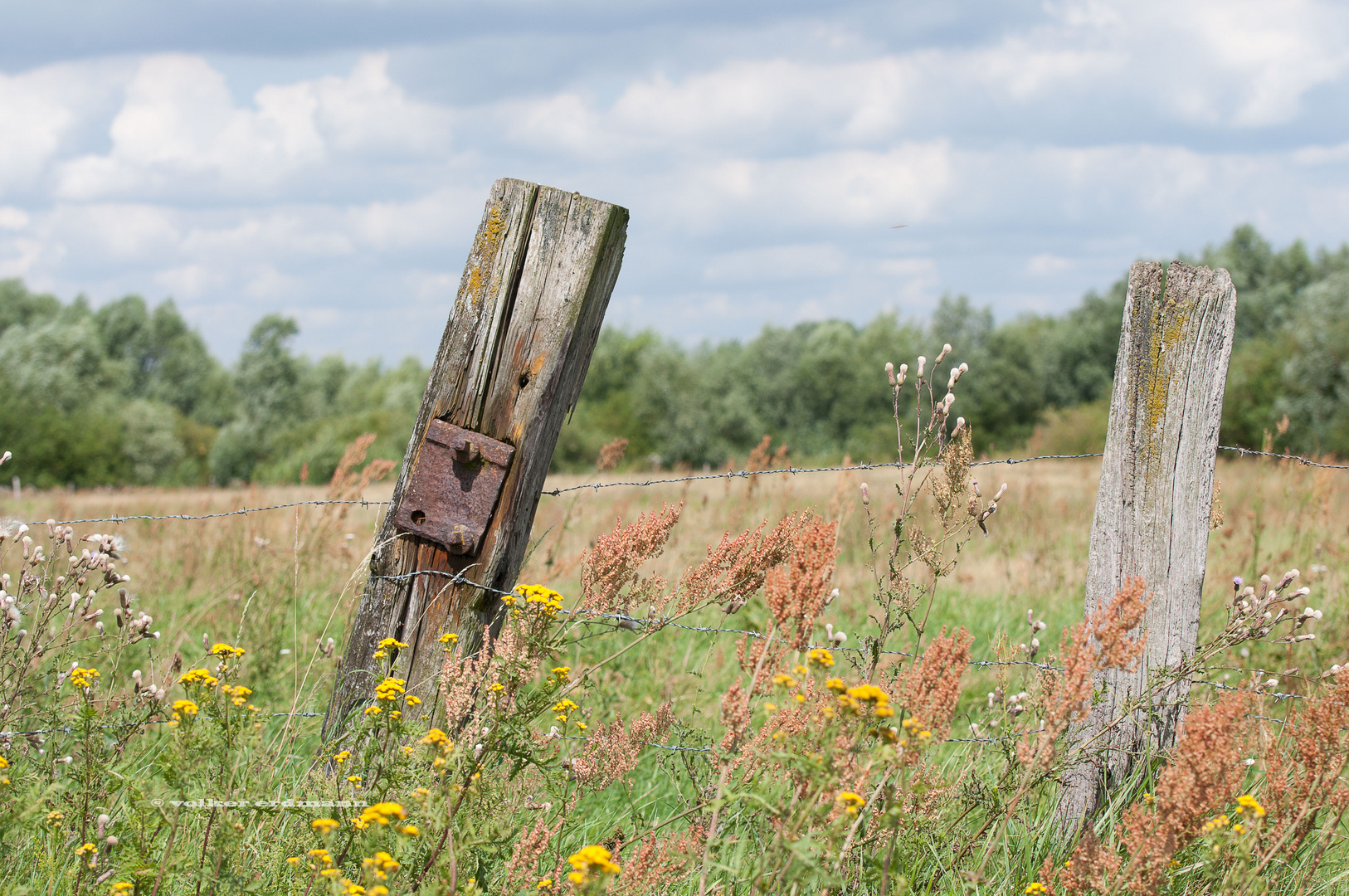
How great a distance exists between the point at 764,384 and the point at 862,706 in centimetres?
6288

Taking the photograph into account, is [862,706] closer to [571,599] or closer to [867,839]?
[867,839]

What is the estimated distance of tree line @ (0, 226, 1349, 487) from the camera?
127ft

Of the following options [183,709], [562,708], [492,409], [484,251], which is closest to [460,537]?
[492,409]

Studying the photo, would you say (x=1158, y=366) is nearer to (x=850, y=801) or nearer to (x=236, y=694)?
(x=850, y=801)

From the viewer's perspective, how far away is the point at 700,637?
502 cm

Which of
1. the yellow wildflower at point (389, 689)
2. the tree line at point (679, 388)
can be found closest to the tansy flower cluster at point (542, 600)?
the yellow wildflower at point (389, 689)

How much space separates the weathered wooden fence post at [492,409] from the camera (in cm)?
259

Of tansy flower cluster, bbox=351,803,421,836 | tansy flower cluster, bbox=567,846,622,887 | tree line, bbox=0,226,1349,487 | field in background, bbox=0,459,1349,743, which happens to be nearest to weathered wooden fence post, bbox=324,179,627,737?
field in background, bbox=0,459,1349,743

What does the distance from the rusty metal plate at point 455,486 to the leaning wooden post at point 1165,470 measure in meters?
1.81

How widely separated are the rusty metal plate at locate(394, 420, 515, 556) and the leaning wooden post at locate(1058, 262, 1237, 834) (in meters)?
1.81

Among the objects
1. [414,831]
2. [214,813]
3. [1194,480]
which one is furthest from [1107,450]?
[214,813]

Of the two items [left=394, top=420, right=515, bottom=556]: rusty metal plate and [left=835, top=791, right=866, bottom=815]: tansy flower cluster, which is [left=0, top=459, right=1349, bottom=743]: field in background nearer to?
[left=394, top=420, right=515, bottom=556]: rusty metal plate

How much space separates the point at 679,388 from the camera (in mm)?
55500

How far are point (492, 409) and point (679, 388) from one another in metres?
53.0
